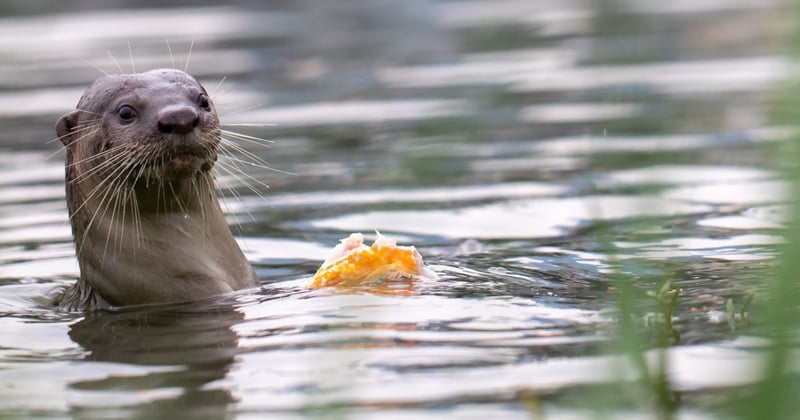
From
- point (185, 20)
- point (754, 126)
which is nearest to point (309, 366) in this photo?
point (754, 126)

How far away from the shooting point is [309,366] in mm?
4379

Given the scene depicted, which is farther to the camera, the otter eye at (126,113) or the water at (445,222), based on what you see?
the otter eye at (126,113)

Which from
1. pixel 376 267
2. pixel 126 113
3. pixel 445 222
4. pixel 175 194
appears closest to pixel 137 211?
pixel 175 194

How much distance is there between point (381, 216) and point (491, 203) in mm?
756

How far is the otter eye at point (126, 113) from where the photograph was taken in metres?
5.73

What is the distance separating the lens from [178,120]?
545 cm

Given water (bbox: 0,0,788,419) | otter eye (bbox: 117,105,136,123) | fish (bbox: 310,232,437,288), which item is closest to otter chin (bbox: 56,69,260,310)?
otter eye (bbox: 117,105,136,123)

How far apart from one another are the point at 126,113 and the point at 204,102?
33 cm

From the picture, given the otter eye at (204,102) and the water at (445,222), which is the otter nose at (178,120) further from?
the water at (445,222)

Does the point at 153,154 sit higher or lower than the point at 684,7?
lower

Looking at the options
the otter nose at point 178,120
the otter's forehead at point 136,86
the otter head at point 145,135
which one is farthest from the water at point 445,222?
the otter's forehead at point 136,86

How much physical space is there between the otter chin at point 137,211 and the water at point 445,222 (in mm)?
239

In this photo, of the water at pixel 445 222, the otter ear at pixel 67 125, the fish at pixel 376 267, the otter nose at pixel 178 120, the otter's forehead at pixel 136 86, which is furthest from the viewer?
the otter ear at pixel 67 125

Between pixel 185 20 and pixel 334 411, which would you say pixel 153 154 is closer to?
pixel 334 411
